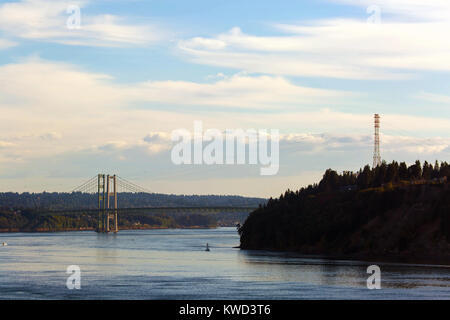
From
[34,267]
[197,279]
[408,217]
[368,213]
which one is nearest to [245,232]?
[368,213]

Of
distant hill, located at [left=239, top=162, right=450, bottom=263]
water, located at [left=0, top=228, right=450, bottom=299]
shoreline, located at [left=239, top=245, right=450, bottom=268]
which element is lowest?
shoreline, located at [left=239, top=245, right=450, bottom=268]

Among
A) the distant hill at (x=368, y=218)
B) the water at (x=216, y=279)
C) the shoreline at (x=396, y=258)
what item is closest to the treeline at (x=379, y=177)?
the distant hill at (x=368, y=218)

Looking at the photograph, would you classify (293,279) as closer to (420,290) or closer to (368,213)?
(420,290)

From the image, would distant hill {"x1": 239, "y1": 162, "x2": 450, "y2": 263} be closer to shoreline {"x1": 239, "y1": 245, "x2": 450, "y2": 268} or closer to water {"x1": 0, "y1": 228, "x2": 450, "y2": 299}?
shoreline {"x1": 239, "y1": 245, "x2": 450, "y2": 268}

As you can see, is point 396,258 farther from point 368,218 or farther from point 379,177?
point 379,177

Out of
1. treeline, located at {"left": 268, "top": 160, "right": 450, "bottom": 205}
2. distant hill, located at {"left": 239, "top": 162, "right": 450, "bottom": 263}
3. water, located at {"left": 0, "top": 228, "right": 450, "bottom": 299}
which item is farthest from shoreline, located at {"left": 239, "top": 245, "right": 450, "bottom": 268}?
treeline, located at {"left": 268, "top": 160, "right": 450, "bottom": 205}

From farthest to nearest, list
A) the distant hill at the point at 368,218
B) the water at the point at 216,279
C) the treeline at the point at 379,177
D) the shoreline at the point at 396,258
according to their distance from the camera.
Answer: the treeline at the point at 379,177 → the distant hill at the point at 368,218 → the shoreline at the point at 396,258 → the water at the point at 216,279

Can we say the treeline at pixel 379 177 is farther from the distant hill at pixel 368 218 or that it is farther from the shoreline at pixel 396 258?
the shoreline at pixel 396 258

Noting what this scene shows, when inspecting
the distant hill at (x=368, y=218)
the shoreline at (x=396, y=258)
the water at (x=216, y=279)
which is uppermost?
the distant hill at (x=368, y=218)

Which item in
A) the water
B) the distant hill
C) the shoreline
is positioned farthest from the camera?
the distant hill
